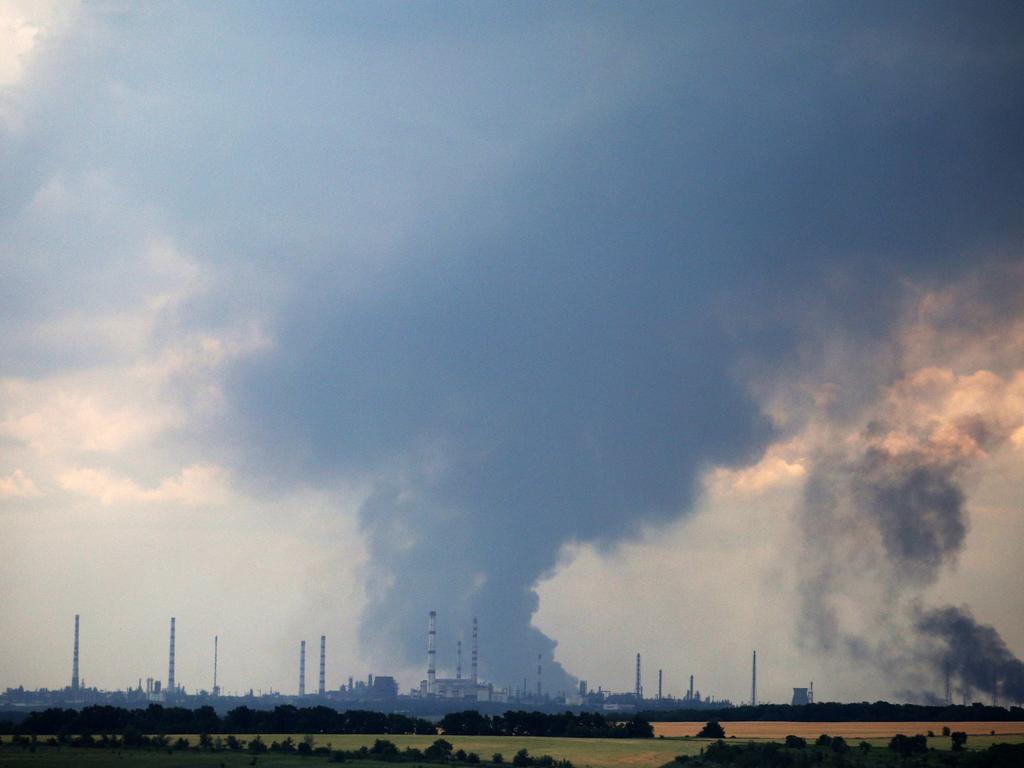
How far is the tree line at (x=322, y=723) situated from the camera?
169m

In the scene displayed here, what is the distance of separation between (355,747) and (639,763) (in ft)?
113

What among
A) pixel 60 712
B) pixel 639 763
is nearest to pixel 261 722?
pixel 60 712

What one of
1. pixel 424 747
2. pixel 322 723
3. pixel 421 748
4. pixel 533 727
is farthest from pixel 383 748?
pixel 533 727

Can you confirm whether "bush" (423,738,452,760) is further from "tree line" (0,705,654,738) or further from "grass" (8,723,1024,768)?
"tree line" (0,705,654,738)

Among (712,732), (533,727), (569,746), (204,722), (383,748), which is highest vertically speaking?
(383,748)

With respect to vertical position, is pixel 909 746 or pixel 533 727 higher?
pixel 909 746

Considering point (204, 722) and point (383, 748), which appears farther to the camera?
point (204, 722)

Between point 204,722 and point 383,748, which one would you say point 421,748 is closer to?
point 383,748

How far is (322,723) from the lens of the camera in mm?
181750

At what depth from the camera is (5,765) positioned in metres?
117

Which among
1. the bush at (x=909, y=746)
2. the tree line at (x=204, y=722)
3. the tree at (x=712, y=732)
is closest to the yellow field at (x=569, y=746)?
the tree line at (x=204, y=722)

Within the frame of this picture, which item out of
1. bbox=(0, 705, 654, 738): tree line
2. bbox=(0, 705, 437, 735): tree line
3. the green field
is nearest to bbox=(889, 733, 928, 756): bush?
the green field

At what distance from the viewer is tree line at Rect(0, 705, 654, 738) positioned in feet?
554

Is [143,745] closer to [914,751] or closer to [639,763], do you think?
[639,763]
